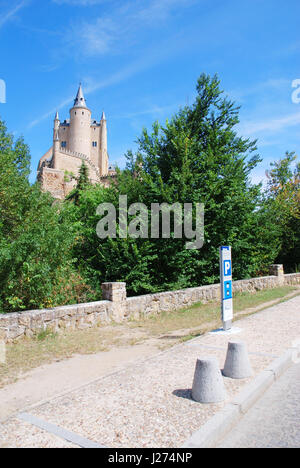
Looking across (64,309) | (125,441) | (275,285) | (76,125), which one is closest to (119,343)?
(64,309)

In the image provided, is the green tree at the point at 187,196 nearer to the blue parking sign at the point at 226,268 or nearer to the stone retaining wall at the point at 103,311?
the stone retaining wall at the point at 103,311

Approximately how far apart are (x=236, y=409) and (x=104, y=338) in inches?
191

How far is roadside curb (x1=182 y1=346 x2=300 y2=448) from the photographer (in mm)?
3336

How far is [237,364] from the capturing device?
5.13 meters

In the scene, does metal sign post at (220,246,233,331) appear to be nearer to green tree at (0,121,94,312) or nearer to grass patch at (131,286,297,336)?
grass patch at (131,286,297,336)

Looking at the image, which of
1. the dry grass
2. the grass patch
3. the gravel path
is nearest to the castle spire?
the grass patch

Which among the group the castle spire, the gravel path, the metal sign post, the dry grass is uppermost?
the castle spire

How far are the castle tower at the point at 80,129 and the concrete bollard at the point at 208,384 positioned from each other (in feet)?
297

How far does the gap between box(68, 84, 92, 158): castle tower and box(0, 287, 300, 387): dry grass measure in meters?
85.0

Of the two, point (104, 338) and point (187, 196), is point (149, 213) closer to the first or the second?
point (187, 196)

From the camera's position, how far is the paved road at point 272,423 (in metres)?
3.43

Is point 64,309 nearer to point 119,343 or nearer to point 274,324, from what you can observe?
point 119,343

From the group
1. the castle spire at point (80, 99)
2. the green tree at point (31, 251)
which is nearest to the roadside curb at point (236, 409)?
the green tree at point (31, 251)

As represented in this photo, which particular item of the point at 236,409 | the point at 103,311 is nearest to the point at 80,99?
the point at 103,311
